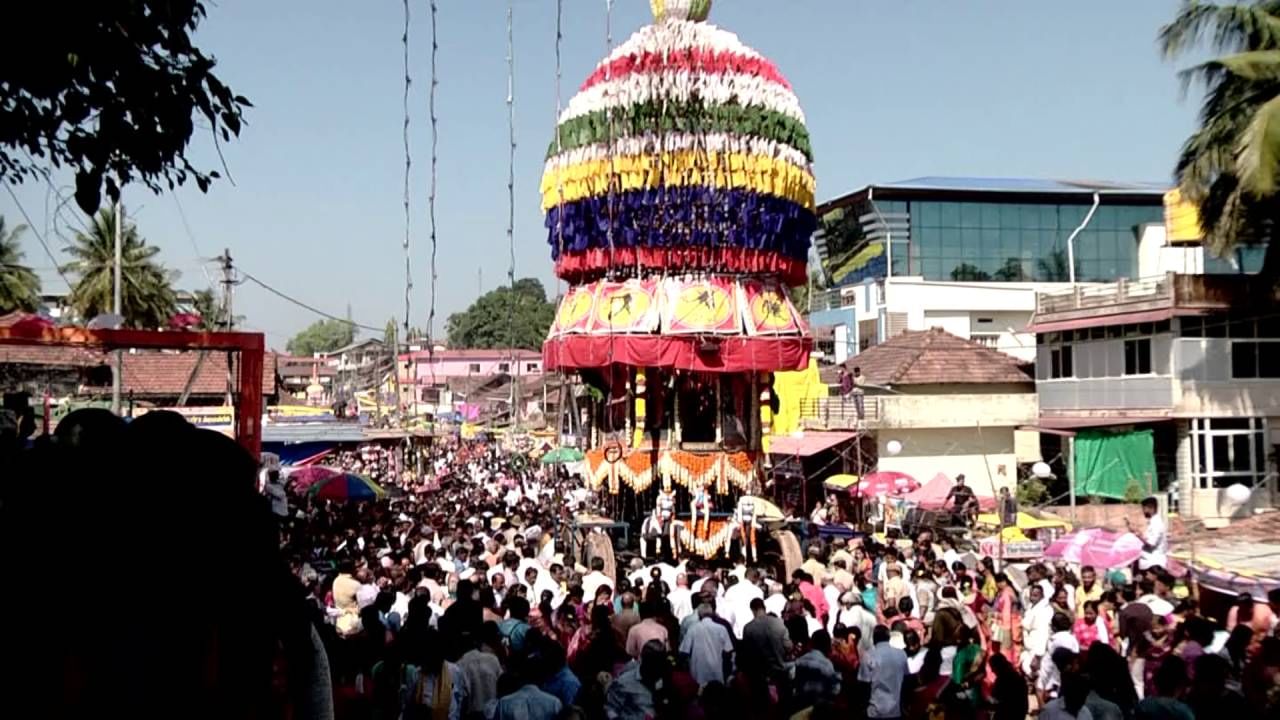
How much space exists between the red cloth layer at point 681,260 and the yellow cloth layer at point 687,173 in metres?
0.95

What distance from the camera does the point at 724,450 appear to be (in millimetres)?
18281

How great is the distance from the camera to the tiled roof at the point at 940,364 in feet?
94.6

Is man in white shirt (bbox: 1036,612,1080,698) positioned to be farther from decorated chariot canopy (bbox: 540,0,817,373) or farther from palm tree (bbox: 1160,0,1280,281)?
palm tree (bbox: 1160,0,1280,281)

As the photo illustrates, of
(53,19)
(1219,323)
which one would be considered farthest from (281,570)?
(1219,323)

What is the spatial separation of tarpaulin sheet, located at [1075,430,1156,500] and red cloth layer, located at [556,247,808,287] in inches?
477

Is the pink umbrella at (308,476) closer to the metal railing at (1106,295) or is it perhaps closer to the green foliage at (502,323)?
the metal railing at (1106,295)

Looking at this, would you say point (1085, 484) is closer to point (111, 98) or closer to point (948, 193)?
point (948, 193)

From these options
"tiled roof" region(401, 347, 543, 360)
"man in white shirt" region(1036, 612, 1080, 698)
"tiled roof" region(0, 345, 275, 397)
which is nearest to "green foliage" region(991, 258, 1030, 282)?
"tiled roof" region(0, 345, 275, 397)

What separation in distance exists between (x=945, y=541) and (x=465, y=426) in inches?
1714

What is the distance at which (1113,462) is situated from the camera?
85.4 ft

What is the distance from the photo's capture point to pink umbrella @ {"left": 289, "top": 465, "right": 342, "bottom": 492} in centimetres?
2034

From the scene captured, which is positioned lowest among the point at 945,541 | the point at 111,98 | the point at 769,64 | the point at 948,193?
the point at 945,541

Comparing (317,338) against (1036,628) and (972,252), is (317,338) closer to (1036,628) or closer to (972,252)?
(972,252)

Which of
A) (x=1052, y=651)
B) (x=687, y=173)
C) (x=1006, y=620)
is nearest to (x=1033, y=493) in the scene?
(x=687, y=173)
